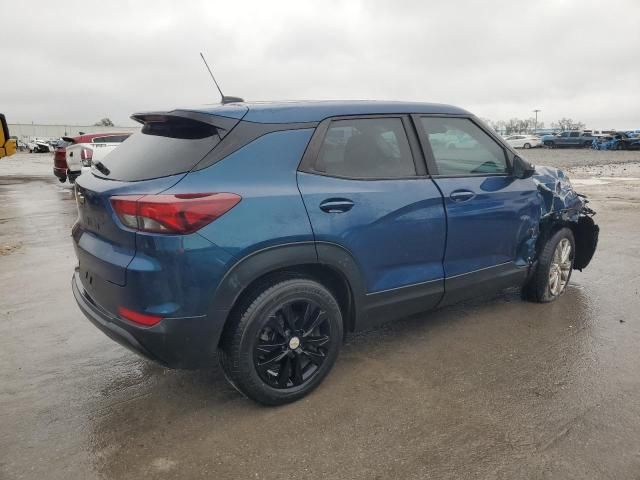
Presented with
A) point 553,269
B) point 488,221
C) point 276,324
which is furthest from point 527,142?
point 276,324

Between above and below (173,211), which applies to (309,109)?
above

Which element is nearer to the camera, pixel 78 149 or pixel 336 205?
pixel 336 205

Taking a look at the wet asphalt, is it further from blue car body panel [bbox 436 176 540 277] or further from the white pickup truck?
the white pickup truck

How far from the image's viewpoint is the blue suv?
2559 mm

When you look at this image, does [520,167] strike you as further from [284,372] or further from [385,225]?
[284,372]

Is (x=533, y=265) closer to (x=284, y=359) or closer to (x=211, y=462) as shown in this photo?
(x=284, y=359)

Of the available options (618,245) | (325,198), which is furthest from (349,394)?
(618,245)

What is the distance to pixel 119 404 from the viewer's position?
3.00 meters

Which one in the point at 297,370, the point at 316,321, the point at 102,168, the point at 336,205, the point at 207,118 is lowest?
the point at 297,370

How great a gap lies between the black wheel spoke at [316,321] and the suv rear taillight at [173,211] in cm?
83

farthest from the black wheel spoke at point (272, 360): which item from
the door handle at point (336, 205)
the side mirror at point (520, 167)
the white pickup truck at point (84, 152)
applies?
the white pickup truck at point (84, 152)

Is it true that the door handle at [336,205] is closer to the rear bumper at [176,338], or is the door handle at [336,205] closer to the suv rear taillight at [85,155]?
the rear bumper at [176,338]

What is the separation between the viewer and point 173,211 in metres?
2.48

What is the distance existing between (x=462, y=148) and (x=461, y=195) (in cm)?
48
